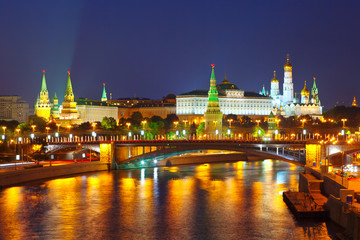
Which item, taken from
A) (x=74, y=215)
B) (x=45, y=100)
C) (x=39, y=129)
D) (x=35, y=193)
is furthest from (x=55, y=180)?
(x=45, y=100)

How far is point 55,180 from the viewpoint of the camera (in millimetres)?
61844

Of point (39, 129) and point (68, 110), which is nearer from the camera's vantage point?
point (39, 129)

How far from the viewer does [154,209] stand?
150 ft

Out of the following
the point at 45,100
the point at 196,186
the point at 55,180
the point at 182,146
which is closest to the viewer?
the point at 196,186

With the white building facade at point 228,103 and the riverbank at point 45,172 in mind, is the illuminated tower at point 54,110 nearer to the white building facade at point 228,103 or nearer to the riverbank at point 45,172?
the white building facade at point 228,103

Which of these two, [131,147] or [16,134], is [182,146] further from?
[16,134]

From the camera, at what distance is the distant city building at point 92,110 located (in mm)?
184000

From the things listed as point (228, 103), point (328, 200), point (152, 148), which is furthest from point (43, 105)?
point (328, 200)

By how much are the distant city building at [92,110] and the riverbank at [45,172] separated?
10866 centimetres

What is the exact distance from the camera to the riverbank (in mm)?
55906

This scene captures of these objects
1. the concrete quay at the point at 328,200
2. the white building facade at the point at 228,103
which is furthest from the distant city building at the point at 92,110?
the concrete quay at the point at 328,200

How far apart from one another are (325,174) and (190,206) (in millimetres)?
9823

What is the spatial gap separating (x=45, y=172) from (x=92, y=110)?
416 feet

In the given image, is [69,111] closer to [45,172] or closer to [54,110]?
[54,110]
